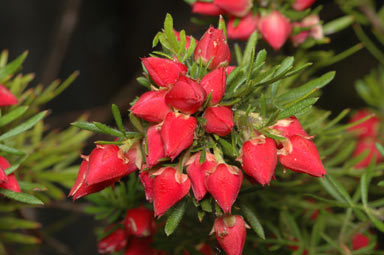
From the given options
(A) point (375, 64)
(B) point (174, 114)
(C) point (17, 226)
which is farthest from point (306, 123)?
(A) point (375, 64)

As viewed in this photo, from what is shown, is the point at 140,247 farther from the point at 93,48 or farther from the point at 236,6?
the point at 93,48

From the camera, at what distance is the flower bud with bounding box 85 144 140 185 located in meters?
0.36

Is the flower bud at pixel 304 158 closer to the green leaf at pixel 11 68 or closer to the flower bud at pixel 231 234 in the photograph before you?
the flower bud at pixel 231 234

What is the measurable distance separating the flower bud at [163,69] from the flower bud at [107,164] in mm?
67

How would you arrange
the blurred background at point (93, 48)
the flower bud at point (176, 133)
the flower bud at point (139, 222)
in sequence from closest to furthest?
the flower bud at point (176, 133), the flower bud at point (139, 222), the blurred background at point (93, 48)

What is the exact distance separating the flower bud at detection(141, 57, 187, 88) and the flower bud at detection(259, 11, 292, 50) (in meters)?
0.19

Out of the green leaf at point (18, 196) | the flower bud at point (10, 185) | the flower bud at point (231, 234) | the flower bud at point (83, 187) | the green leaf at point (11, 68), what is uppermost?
the green leaf at point (11, 68)

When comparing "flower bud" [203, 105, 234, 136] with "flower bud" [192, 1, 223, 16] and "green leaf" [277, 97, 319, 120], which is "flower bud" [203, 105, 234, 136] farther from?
"flower bud" [192, 1, 223, 16]

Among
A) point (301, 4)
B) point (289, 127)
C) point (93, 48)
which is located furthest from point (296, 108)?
point (93, 48)

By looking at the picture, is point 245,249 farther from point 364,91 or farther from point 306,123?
point 364,91

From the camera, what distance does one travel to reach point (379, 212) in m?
0.53

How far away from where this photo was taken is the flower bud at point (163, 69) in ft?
1.19

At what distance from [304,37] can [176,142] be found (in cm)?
31

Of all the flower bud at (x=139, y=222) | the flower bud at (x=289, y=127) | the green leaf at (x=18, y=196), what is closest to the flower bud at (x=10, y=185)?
the green leaf at (x=18, y=196)
